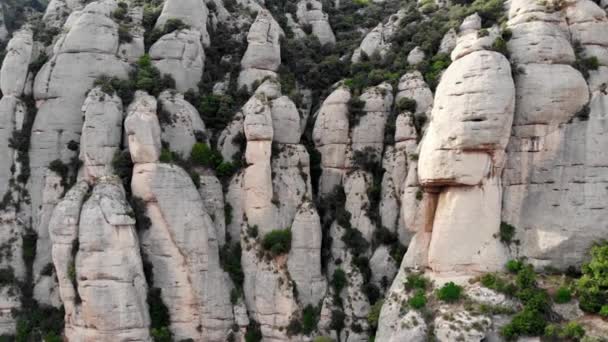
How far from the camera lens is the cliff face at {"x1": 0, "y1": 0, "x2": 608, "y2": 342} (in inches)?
1051

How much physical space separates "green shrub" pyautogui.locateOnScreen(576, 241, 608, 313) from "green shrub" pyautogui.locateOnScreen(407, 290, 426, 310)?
724 centimetres

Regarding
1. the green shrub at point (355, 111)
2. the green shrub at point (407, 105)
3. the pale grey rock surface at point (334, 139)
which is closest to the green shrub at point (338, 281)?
the pale grey rock surface at point (334, 139)

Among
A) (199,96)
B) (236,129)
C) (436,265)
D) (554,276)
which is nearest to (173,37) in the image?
(199,96)

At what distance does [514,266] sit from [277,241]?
13.6 metres

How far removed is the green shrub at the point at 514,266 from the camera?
26.1 m

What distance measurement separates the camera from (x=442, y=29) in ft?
128

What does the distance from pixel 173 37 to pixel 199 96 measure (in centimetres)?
517

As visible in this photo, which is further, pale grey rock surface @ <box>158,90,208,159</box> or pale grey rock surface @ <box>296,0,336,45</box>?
pale grey rock surface @ <box>296,0,336,45</box>

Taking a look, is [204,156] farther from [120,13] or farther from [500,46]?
[500,46]

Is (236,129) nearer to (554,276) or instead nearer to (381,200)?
(381,200)

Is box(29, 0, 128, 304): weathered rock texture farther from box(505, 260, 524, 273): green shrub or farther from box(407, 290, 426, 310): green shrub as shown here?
box(505, 260, 524, 273): green shrub

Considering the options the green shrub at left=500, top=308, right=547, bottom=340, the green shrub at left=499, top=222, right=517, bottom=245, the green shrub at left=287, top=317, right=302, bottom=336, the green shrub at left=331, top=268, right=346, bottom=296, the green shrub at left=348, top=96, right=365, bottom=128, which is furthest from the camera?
the green shrub at left=348, top=96, right=365, bottom=128

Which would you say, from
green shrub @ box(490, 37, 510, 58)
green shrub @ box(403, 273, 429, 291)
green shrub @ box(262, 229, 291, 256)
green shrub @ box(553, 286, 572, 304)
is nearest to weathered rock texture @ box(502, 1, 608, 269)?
green shrub @ box(490, 37, 510, 58)

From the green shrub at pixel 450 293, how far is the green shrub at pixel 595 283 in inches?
215
